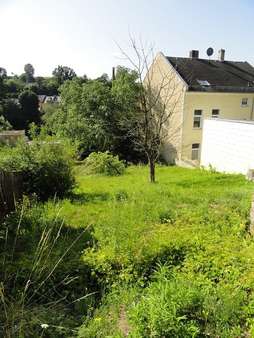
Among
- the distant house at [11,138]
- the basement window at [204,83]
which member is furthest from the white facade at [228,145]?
the distant house at [11,138]

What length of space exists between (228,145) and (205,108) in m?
7.42

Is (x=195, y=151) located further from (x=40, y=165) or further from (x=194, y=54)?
(x=40, y=165)

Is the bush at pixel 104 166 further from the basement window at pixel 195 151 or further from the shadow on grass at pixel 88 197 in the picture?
the shadow on grass at pixel 88 197

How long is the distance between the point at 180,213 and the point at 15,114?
117 feet

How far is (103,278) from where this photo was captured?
185 inches

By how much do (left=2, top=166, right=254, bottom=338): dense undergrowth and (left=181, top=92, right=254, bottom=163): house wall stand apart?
48.9 ft

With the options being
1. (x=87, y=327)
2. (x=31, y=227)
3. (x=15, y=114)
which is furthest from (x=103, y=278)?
(x=15, y=114)

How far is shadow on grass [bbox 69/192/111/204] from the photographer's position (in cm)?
865

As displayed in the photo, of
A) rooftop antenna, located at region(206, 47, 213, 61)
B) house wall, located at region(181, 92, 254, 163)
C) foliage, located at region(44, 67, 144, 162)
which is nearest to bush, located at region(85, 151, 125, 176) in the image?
foliage, located at region(44, 67, 144, 162)

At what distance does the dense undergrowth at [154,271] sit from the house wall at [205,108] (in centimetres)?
1489

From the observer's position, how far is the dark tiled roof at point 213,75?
2225 cm

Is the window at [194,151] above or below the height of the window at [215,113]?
below

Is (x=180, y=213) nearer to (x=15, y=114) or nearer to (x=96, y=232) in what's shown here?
(x=96, y=232)

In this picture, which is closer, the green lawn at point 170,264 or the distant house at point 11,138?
the green lawn at point 170,264
